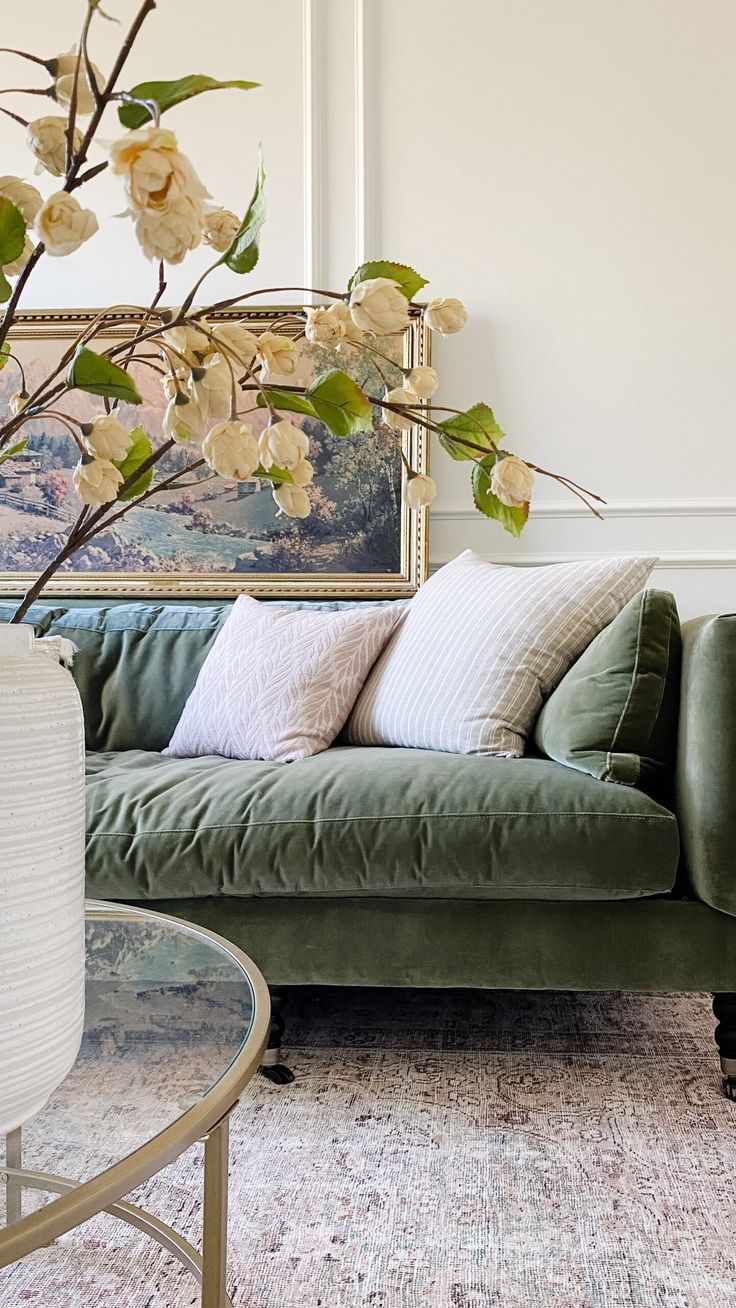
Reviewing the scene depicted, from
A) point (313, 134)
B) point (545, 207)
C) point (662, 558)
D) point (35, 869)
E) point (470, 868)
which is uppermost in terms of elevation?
point (313, 134)

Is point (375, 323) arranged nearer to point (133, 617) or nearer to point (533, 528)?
point (133, 617)

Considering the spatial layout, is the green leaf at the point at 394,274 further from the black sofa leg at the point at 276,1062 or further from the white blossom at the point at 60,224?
the black sofa leg at the point at 276,1062

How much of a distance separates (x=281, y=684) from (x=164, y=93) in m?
1.57

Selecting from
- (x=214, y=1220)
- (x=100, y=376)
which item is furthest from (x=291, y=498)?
(x=214, y=1220)

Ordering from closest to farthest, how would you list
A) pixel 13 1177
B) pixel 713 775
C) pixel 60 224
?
1. pixel 60 224
2. pixel 13 1177
3. pixel 713 775

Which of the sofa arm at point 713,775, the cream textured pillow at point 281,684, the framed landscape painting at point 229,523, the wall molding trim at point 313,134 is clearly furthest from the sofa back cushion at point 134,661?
the wall molding trim at point 313,134

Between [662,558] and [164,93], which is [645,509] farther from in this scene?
[164,93]

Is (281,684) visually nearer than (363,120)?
Yes

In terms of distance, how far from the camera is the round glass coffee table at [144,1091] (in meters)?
0.57

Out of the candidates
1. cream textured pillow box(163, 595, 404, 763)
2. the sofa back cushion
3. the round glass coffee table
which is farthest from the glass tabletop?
the sofa back cushion

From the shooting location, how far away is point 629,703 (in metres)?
1.62

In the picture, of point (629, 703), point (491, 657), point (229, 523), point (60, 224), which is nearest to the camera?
point (60, 224)

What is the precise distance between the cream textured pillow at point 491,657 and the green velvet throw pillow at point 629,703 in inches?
4.8

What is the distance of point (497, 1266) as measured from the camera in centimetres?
108
